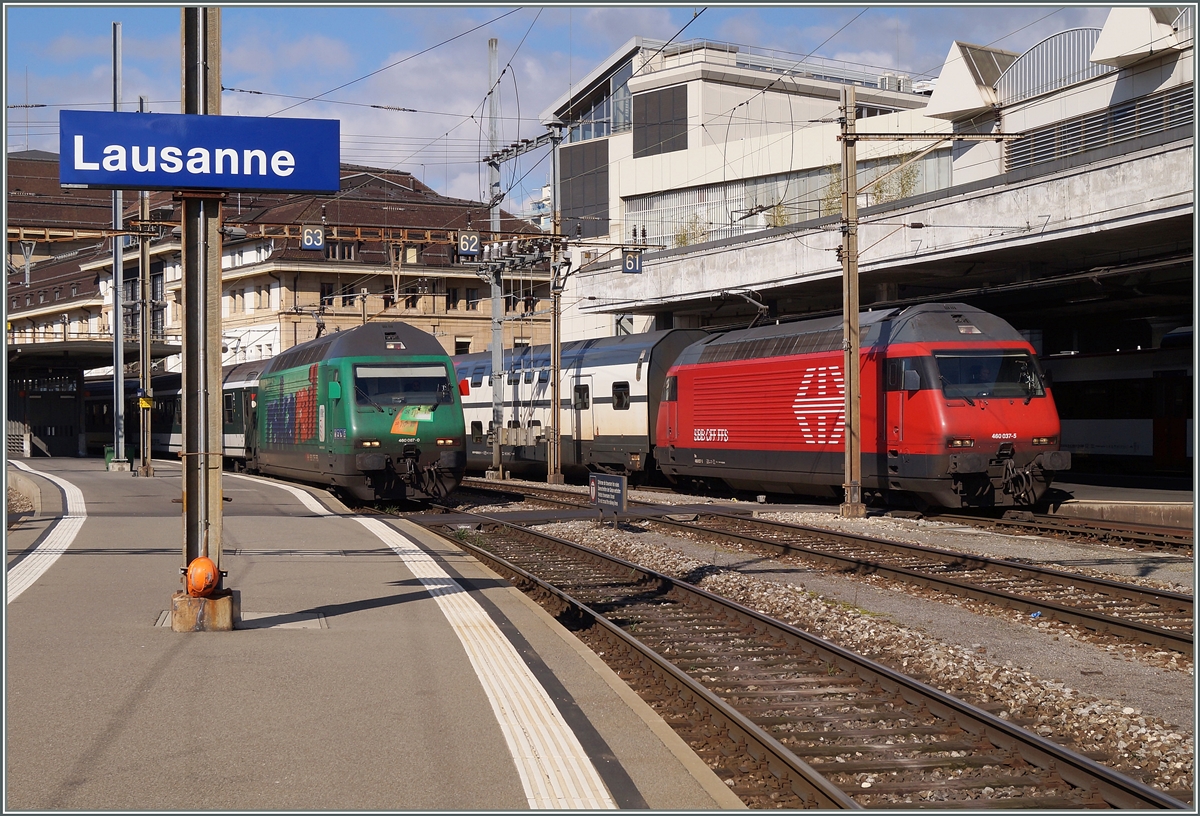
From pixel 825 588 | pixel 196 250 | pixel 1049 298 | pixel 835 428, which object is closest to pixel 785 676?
pixel 825 588

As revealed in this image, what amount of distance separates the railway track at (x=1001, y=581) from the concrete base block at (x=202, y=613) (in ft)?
23.9

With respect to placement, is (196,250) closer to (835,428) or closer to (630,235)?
(835,428)

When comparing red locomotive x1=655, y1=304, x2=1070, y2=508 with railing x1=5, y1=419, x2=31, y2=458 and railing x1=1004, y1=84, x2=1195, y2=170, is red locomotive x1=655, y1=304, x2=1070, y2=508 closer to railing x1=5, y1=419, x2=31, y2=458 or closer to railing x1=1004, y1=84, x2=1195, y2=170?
railing x1=1004, y1=84, x2=1195, y2=170

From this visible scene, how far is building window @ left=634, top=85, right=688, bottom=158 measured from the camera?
53.2 metres

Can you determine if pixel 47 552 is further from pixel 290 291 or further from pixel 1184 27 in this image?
pixel 290 291

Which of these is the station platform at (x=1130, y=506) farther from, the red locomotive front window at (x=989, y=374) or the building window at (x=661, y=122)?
the building window at (x=661, y=122)

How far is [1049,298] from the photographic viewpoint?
1065 inches

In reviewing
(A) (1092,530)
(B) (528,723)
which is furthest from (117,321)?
(B) (528,723)

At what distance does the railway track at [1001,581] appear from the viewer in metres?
10.5

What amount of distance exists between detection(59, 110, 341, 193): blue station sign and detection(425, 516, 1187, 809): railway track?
4.71 metres

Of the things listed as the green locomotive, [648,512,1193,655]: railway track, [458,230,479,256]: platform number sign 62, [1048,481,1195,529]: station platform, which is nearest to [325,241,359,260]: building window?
[458,230,479,256]: platform number sign 62

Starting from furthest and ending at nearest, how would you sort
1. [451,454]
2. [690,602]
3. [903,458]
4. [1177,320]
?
[1177,320] → [451,454] → [903,458] → [690,602]

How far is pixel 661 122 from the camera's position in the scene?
53.8m

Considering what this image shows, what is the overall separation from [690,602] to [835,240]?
766 inches
